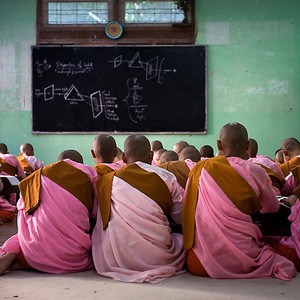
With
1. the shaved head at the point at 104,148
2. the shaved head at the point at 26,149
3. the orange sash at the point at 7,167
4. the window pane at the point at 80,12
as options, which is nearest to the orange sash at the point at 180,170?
the shaved head at the point at 104,148

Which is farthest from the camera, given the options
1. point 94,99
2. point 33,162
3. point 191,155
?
point 94,99

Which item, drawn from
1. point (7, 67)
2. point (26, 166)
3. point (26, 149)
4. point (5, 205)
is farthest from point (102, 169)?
point (7, 67)

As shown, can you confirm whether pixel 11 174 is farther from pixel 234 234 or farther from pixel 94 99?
pixel 234 234

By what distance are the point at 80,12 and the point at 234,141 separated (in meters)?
6.64

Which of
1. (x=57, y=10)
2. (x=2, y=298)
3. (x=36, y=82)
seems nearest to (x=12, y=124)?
(x=36, y=82)

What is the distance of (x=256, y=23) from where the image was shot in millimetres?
9852

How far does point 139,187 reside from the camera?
3828 millimetres

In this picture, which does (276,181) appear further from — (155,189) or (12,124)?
(12,124)

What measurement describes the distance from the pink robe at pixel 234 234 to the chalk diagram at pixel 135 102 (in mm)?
6304

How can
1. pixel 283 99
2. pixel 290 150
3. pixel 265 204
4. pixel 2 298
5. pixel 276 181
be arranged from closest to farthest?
pixel 2 298 → pixel 265 204 → pixel 276 181 → pixel 290 150 → pixel 283 99

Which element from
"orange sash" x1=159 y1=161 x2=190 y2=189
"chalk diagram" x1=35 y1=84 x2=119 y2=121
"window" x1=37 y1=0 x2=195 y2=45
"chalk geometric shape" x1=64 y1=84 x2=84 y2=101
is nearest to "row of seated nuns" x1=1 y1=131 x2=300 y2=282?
"orange sash" x1=159 y1=161 x2=190 y2=189

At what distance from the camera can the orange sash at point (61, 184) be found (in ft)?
12.9

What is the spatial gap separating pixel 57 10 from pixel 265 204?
281 inches

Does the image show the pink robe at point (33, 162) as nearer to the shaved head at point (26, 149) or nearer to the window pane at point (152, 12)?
the shaved head at point (26, 149)
